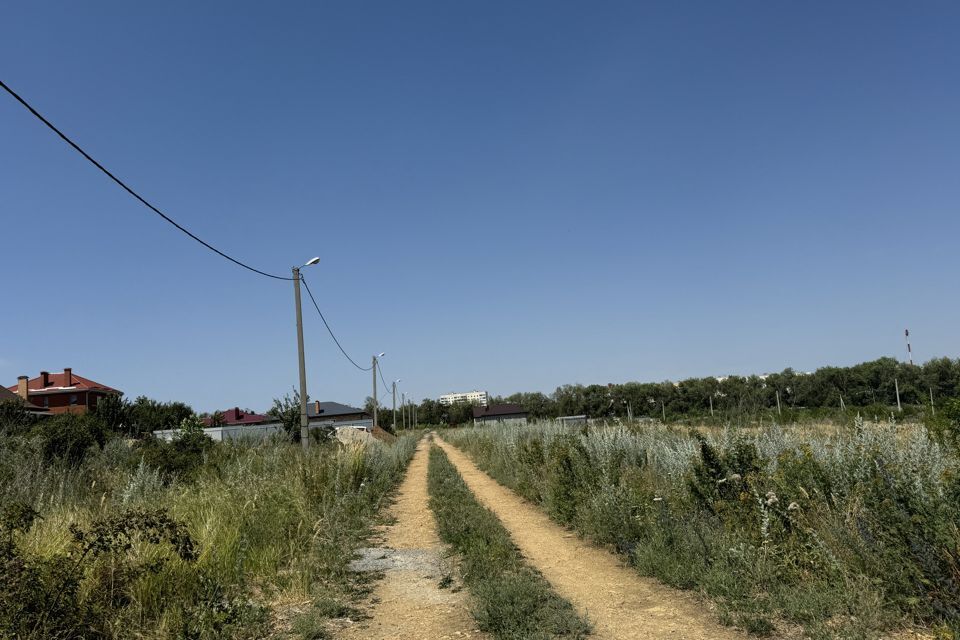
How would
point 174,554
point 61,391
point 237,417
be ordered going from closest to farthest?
point 174,554, point 61,391, point 237,417

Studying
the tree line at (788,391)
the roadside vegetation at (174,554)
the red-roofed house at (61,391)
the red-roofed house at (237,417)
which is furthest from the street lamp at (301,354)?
the red-roofed house at (61,391)

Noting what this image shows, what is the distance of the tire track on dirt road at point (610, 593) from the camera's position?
4.70 meters

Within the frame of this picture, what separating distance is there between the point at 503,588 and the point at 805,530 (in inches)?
113

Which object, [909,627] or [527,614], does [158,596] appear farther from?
[909,627]

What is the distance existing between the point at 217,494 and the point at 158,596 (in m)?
3.12

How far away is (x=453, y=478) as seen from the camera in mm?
15789

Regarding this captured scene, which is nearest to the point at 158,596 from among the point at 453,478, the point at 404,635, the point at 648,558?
the point at 404,635

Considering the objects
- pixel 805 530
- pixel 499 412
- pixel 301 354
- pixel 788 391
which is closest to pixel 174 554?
pixel 805 530

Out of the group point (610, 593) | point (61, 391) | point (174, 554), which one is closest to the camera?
point (174, 554)

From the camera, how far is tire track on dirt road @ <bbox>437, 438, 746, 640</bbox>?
4699 millimetres

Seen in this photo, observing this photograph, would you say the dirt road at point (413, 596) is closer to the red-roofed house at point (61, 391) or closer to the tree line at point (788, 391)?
the tree line at point (788, 391)

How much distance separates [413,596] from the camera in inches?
231

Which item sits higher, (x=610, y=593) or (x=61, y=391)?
(x=61, y=391)

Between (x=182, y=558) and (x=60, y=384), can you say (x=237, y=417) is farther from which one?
(x=182, y=558)
